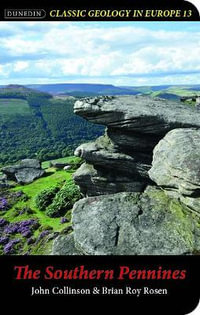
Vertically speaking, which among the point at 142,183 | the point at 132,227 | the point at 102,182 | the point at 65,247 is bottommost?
the point at 65,247

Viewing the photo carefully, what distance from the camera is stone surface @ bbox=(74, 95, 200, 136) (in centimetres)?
2541

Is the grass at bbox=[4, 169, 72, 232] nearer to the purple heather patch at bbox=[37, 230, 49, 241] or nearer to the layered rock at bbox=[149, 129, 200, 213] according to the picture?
the purple heather patch at bbox=[37, 230, 49, 241]

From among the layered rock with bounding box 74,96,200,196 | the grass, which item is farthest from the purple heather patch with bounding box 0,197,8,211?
the layered rock with bounding box 74,96,200,196

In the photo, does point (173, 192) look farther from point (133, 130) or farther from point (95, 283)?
point (95, 283)

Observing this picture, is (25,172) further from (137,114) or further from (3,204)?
(137,114)

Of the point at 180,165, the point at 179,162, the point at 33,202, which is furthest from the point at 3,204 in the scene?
the point at 180,165

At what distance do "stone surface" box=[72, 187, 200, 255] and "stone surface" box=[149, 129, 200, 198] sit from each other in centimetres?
159

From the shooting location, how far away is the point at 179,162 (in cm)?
2144

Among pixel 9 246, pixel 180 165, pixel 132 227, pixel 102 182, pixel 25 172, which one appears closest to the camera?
pixel 132 227

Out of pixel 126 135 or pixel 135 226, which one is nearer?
pixel 135 226
